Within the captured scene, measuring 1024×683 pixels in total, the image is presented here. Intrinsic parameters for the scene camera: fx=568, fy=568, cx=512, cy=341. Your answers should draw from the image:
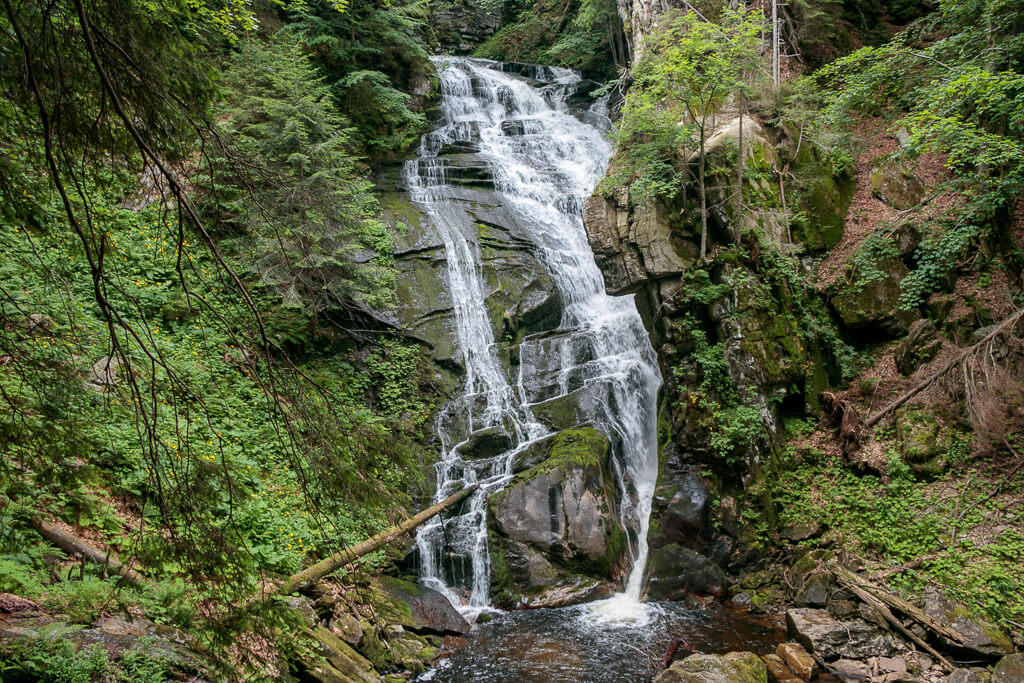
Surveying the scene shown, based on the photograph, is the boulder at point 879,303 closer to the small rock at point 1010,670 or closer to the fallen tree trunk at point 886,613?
the fallen tree trunk at point 886,613

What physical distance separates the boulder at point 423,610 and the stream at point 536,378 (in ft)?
1.33

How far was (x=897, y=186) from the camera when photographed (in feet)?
37.1

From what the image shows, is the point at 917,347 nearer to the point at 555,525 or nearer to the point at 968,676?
the point at 968,676

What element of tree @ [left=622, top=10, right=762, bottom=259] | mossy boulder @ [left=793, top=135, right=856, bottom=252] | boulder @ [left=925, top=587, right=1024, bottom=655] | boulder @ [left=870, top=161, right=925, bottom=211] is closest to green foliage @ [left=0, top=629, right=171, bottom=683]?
boulder @ [left=925, top=587, right=1024, bottom=655]

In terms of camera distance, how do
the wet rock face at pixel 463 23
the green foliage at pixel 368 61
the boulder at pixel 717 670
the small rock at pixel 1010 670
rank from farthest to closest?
the wet rock face at pixel 463 23 < the green foliage at pixel 368 61 < the boulder at pixel 717 670 < the small rock at pixel 1010 670

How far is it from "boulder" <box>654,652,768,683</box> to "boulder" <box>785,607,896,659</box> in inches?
45.0

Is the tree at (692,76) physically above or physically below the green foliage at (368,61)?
below

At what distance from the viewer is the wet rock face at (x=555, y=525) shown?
962 cm

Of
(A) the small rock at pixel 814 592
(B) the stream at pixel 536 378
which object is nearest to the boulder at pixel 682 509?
(B) the stream at pixel 536 378

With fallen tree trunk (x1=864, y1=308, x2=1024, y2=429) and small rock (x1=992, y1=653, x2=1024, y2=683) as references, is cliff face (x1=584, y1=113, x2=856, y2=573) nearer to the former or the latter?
fallen tree trunk (x1=864, y1=308, x2=1024, y2=429)

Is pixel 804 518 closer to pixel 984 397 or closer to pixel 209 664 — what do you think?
pixel 984 397

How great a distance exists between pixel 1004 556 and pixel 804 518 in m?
2.48

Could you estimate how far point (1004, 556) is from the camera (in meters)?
7.02

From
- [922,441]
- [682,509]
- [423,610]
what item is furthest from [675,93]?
[423,610]
